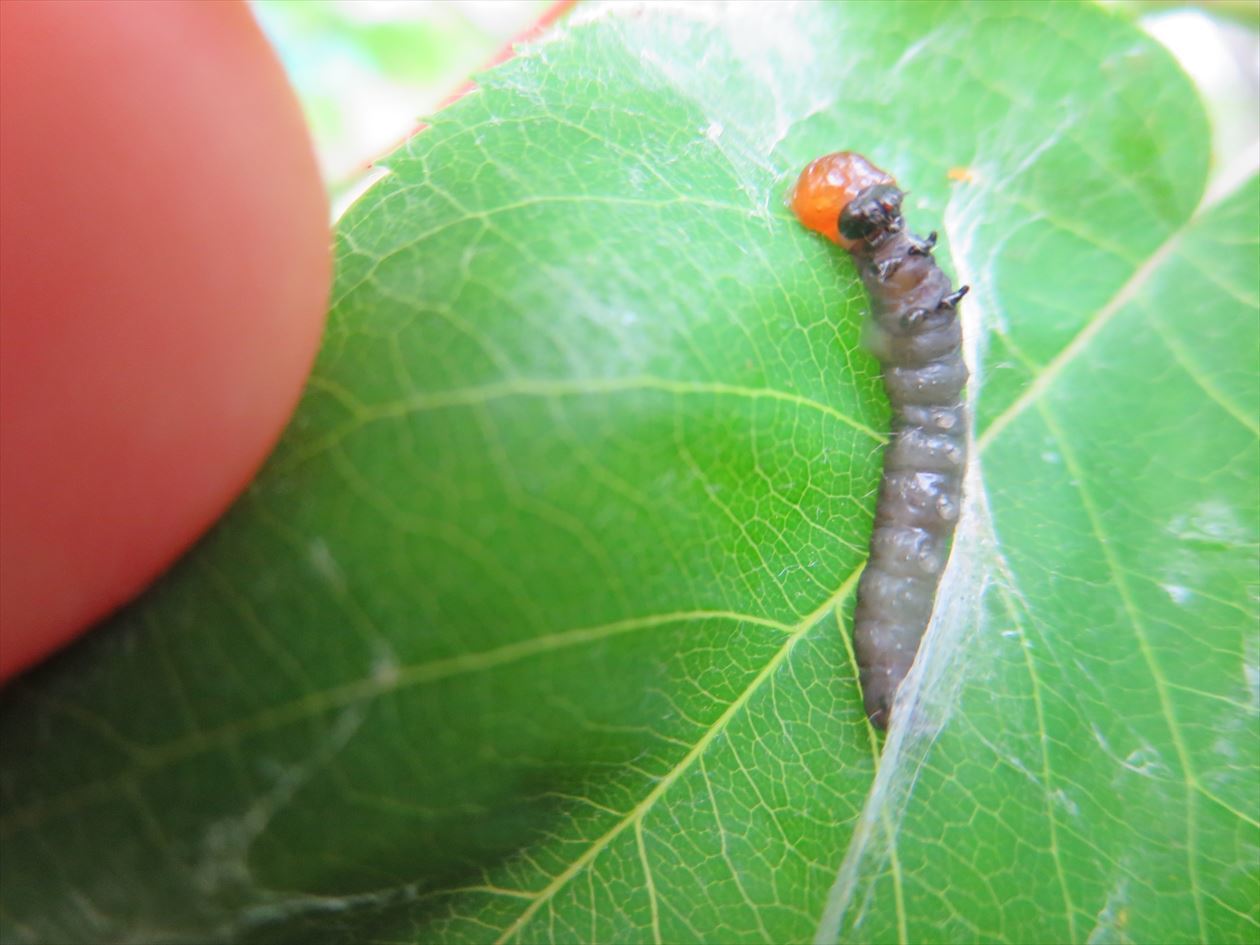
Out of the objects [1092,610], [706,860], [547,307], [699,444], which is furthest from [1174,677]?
[547,307]

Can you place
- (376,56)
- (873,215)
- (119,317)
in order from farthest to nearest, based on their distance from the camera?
(376,56) < (873,215) < (119,317)

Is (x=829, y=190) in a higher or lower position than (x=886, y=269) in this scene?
higher

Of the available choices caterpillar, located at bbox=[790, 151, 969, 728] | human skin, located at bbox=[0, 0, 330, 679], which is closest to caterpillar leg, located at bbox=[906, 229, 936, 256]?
caterpillar, located at bbox=[790, 151, 969, 728]

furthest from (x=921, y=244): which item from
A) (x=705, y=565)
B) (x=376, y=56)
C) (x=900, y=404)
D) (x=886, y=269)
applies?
(x=376, y=56)

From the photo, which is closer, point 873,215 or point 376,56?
point 873,215

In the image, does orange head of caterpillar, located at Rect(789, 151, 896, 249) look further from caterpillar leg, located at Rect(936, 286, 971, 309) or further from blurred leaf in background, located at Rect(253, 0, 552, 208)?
blurred leaf in background, located at Rect(253, 0, 552, 208)

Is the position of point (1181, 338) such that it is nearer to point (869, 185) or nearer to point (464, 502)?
point (869, 185)

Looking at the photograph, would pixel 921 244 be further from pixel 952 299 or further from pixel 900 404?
pixel 900 404
